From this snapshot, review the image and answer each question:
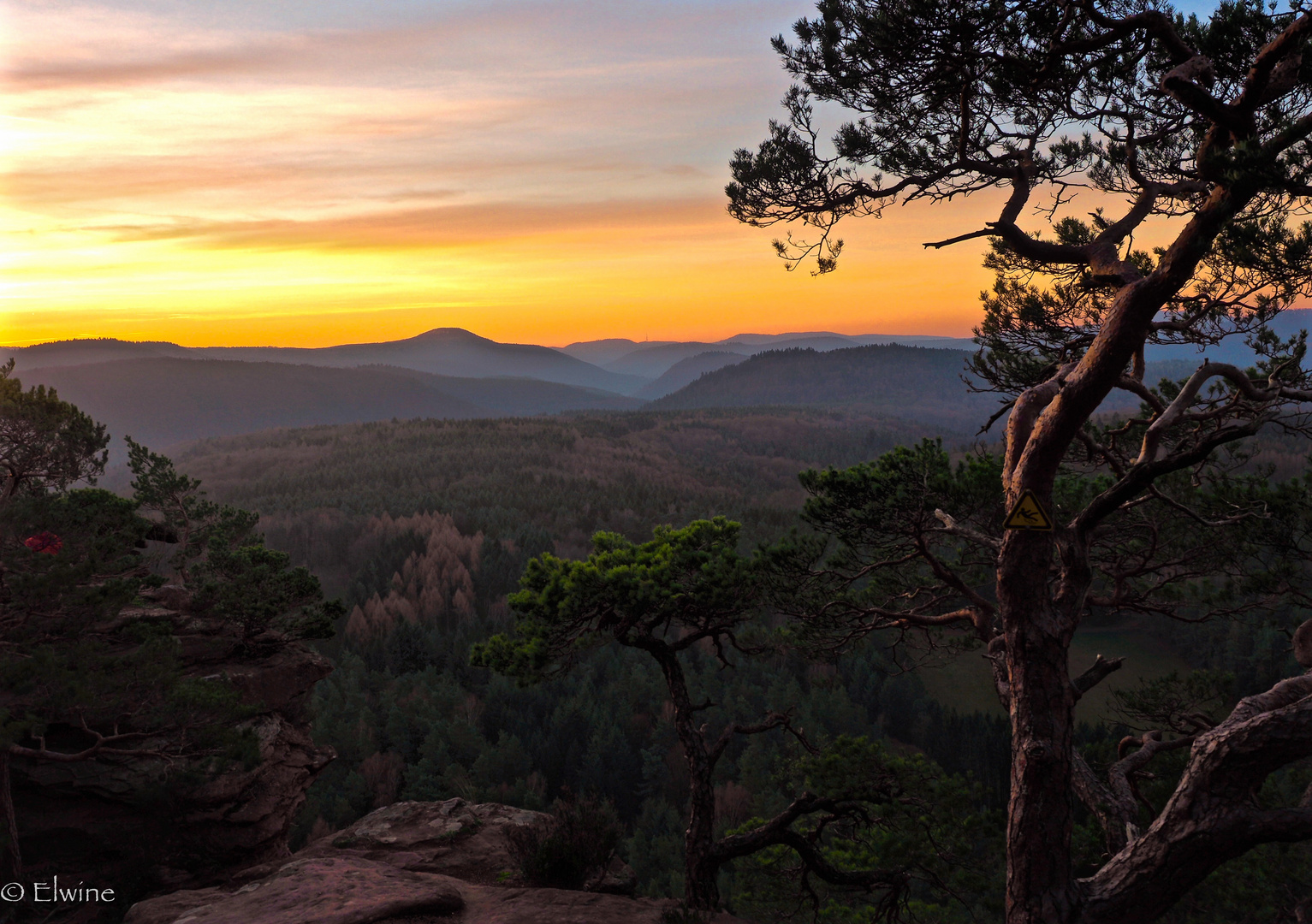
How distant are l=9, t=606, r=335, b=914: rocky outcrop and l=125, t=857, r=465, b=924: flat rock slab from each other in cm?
235

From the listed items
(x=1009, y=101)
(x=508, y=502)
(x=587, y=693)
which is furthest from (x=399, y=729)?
(x=508, y=502)

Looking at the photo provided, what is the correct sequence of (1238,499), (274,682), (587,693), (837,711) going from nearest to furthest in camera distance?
(1238,499), (274,682), (837,711), (587,693)

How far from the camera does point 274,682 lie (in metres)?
16.8

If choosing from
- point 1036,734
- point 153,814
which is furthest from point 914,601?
point 153,814

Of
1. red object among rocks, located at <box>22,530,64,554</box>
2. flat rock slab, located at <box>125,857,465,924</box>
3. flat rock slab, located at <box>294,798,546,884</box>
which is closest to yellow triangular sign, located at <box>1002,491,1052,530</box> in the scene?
flat rock slab, located at <box>125,857,465,924</box>

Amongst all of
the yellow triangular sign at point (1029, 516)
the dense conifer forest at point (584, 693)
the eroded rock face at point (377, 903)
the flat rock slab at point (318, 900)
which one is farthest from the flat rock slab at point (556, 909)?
the yellow triangular sign at point (1029, 516)

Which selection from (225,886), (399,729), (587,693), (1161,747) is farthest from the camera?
(587,693)

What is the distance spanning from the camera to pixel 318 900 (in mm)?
9633

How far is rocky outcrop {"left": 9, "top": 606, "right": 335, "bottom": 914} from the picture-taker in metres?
13.5

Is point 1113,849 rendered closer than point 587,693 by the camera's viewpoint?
Yes

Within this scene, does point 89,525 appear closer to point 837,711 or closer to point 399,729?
point 399,729

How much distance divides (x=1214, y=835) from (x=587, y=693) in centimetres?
3997

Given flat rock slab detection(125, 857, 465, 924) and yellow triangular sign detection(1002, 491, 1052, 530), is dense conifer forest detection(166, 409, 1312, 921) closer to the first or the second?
flat rock slab detection(125, 857, 465, 924)

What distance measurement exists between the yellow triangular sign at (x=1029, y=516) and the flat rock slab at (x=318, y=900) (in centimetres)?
898
